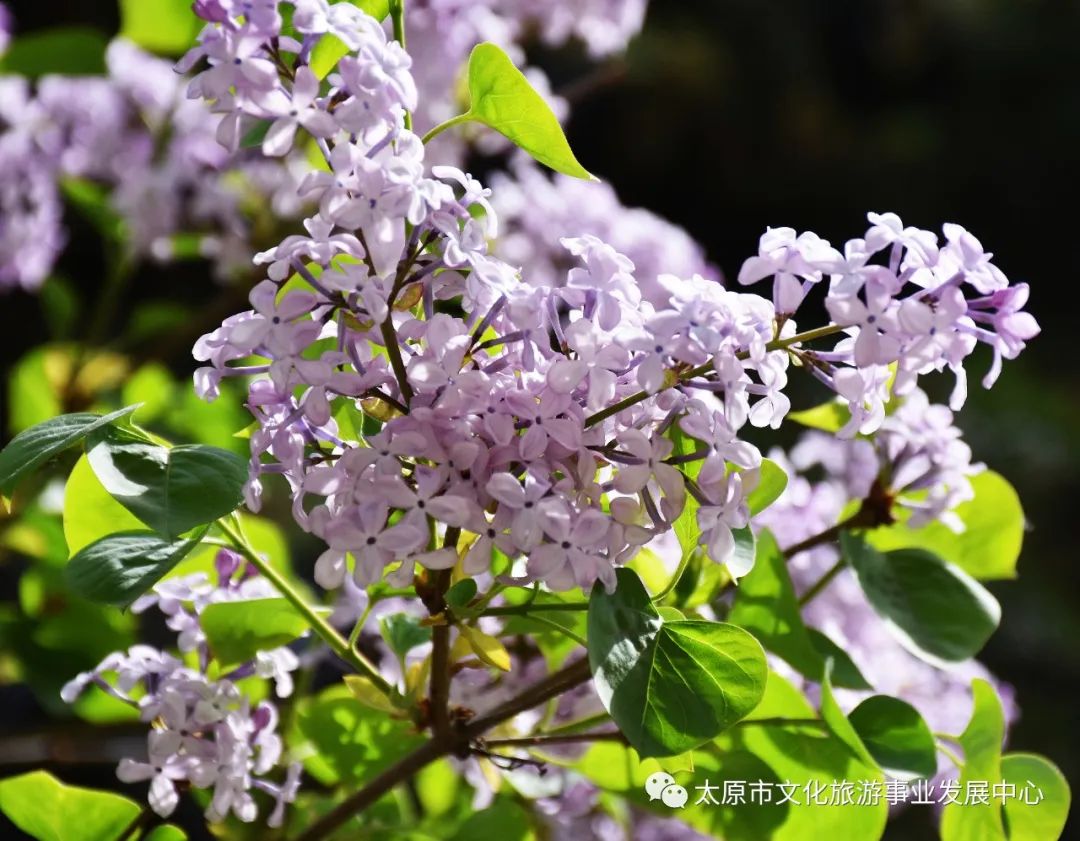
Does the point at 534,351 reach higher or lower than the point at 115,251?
higher

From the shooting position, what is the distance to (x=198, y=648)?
0.39 meters

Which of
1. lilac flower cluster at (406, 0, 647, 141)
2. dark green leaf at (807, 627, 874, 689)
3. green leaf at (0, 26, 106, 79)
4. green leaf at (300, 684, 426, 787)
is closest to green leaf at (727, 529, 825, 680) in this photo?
dark green leaf at (807, 627, 874, 689)

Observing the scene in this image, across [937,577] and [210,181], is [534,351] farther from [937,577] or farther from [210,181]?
[210,181]

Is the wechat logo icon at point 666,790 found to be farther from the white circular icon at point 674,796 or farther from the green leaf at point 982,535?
the green leaf at point 982,535

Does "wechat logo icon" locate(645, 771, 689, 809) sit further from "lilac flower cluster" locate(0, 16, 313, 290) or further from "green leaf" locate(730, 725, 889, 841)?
"lilac flower cluster" locate(0, 16, 313, 290)

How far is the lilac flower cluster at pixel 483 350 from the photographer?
0.26 meters

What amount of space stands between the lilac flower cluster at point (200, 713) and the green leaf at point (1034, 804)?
0.73 ft

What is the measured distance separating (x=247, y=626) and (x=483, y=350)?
0.13m

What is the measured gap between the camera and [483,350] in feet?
0.93

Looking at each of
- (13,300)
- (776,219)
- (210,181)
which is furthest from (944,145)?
(210,181)

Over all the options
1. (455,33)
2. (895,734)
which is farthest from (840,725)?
(455,33)

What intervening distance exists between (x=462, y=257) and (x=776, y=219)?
1.82 metres

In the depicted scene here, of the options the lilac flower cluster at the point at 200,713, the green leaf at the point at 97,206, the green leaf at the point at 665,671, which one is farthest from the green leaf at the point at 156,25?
the green leaf at the point at 665,671

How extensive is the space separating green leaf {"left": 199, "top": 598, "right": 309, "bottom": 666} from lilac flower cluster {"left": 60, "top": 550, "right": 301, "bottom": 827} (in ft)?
0.03
